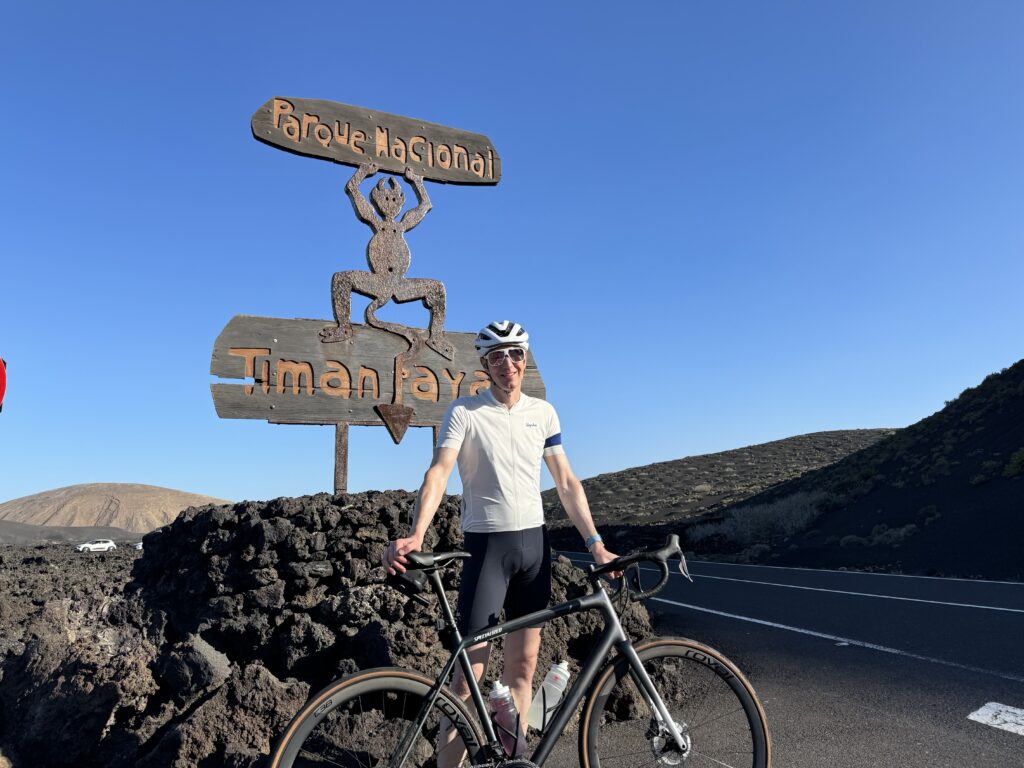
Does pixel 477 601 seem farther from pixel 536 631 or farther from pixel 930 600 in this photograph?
pixel 930 600

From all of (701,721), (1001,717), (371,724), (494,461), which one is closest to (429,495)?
(494,461)

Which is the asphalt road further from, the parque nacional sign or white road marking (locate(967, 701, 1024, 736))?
the parque nacional sign

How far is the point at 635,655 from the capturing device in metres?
2.78

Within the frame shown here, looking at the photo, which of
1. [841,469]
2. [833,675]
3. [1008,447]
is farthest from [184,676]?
[841,469]

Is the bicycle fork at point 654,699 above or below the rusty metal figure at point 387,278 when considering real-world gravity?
below

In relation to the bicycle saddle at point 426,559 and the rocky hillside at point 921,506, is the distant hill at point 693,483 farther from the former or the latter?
the bicycle saddle at point 426,559

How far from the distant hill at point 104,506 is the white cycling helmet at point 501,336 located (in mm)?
67673

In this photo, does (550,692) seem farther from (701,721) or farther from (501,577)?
(701,721)

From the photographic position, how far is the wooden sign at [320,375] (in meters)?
7.00

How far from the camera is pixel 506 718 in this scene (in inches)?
106

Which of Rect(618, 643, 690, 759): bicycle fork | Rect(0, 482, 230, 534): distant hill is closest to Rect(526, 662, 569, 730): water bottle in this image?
Rect(618, 643, 690, 759): bicycle fork

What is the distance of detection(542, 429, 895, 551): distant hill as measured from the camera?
114 ft

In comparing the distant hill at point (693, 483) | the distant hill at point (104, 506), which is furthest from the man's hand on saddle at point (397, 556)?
the distant hill at point (104, 506)

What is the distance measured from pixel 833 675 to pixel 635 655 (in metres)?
3.55
